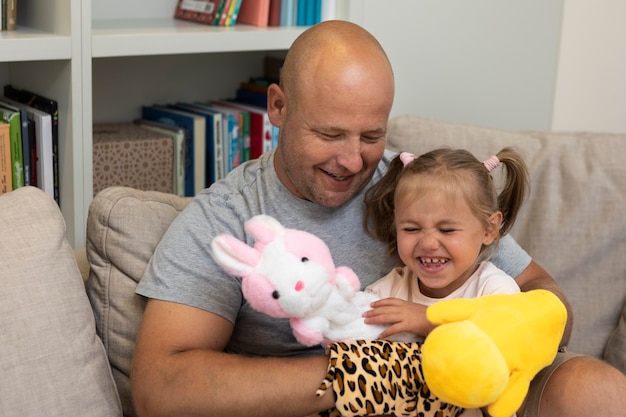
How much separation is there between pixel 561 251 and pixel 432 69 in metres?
0.74

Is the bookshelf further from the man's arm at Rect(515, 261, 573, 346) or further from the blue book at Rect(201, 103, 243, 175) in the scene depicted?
the man's arm at Rect(515, 261, 573, 346)

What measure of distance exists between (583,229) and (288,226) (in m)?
0.67

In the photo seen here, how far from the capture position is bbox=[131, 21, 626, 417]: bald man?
149 cm

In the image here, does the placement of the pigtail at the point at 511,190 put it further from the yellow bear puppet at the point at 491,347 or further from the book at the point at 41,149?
the book at the point at 41,149

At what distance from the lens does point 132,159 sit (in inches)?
91.0

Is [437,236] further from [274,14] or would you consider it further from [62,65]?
[274,14]

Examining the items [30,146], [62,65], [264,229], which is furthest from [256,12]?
[264,229]

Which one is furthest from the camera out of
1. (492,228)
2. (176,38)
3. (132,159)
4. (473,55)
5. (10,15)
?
(473,55)

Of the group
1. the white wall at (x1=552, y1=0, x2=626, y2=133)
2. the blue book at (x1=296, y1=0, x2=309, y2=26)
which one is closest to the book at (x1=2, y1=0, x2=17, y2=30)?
the blue book at (x1=296, y1=0, x2=309, y2=26)

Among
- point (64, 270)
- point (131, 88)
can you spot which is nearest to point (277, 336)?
point (64, 270)

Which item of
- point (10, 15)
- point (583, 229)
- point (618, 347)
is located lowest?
point (618, 347)

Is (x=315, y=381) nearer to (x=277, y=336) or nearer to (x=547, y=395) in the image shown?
(x=277, y=336)

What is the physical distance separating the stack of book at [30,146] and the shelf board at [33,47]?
140 millimetres

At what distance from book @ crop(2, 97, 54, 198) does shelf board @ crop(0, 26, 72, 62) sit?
0.51 feet
